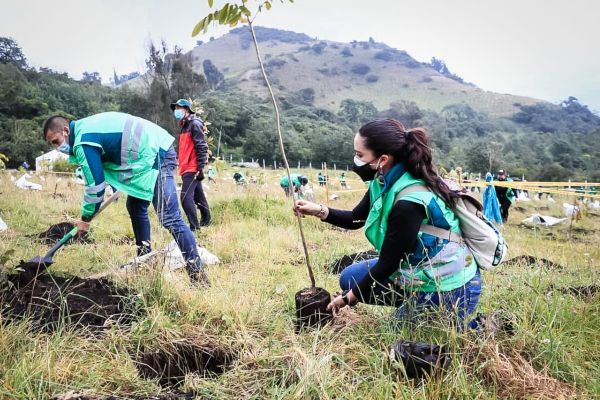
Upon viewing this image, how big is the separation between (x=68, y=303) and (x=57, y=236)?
2819 mm

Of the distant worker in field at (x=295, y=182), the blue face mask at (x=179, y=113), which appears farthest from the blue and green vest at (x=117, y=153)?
the distant worker in field at (x=295, y=182)

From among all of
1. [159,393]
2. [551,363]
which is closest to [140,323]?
[159,393]

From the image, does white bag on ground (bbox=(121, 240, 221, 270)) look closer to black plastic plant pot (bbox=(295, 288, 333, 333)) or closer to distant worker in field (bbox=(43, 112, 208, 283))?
distant worker in field (bbox=(43, 112, 208, 283))

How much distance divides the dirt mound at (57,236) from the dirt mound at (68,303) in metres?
2.04

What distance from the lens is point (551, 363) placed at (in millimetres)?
1829

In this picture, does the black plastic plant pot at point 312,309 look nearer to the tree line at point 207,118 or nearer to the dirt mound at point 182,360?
the dirt mound at point 182,360

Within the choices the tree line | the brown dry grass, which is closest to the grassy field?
the brown dry grass

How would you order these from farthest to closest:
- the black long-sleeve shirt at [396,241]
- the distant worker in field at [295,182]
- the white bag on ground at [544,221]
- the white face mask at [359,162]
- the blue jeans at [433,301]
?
the white bag on ground at [544,221] < the distant worker in field at [295,182] < the white face mask at [359,162] < the blue jeans at [433,301] < the black long-sleeve shirt at [396,241]

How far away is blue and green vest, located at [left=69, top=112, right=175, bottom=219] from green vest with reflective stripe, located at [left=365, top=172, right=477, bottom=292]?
6.26 feet

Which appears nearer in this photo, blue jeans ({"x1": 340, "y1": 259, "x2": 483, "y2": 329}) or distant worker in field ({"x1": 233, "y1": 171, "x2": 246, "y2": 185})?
blue jeans ({"x1": 340, "y1": 259, "x2": 483, "y2": 329})

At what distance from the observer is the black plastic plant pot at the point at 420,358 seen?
162 cm

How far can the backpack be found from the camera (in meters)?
1.96

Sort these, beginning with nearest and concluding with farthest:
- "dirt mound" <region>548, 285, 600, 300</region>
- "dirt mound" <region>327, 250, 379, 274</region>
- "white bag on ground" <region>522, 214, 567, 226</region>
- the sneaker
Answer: "dirt mound" <region>548, 285, 600, 300</region> → the sneaker → "dirt mound" <region>327, 250, 379, 274</region> → "white bag on ground" <region>522, 214, 567, 226</region>

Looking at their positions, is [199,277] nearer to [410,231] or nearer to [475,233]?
[410,231]
